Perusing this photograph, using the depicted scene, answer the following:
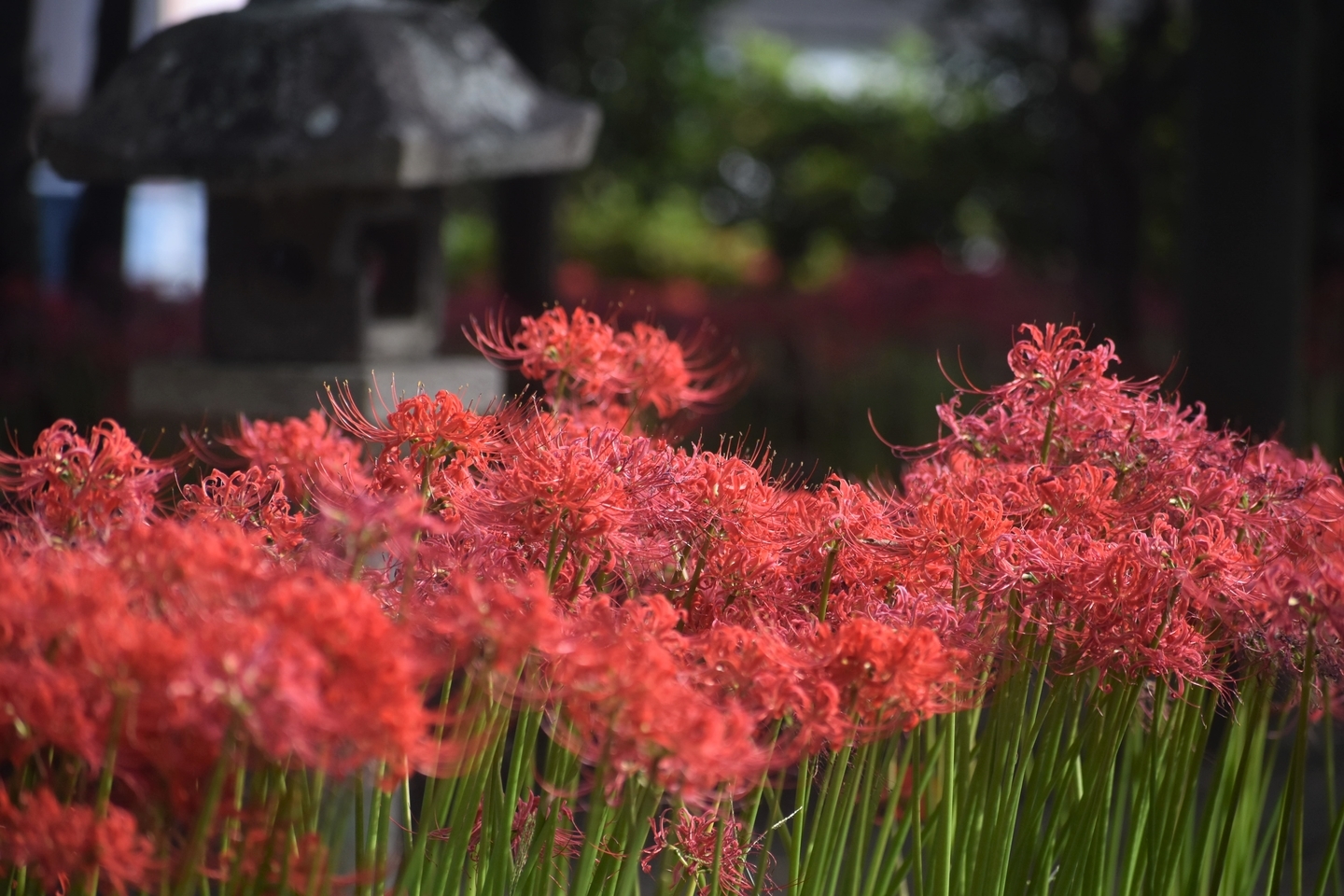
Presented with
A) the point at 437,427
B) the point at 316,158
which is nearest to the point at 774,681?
the point at 437,427

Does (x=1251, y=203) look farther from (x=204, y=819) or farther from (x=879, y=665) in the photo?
(x=204, y=819)

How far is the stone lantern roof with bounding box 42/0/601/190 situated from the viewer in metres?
2.69

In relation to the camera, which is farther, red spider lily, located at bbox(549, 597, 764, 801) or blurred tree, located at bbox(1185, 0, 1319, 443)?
blurred tree, located at bbox(1185, 0, 1319, 443)

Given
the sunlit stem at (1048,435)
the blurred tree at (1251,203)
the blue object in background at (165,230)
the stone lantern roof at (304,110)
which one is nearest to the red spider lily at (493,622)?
the sunlit stem at (1048,435)

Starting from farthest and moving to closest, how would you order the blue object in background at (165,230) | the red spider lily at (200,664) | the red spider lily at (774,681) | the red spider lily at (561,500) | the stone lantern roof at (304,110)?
the blue object in background at (165,230) < the stone lantern roof at (304,110) < the red spider lily at (561,500) < the red spider lily at (774,681) < the red spider lily at (200,664)

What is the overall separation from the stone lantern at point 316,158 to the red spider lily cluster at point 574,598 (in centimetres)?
127

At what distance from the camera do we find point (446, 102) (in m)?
2.84

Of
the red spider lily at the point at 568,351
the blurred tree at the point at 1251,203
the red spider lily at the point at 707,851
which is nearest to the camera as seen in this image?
the red spider lily at the point at 707,851

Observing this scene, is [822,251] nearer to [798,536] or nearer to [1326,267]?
[1326,267]

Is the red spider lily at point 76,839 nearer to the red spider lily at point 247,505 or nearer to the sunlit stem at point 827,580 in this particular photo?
the red spider lily at point 247,505

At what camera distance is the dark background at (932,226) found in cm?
371

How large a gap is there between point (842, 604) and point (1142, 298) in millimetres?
5866

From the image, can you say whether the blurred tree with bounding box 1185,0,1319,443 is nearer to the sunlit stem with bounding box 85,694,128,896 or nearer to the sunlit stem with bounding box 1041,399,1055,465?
the sunlit stem with bounding box 1041,399,1055,465

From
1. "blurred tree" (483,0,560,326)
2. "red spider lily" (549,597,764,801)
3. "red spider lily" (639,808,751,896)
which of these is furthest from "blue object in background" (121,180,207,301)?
"red spider lily" (549,597,764,801)
